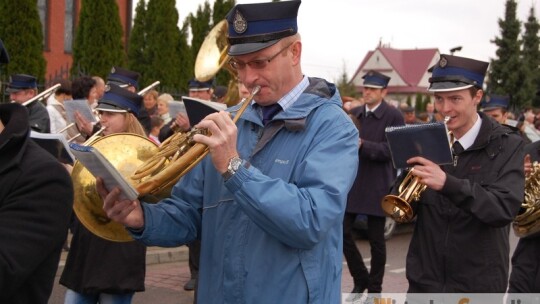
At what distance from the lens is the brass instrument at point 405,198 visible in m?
4.33

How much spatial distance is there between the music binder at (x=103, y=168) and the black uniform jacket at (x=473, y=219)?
2011 millimetres

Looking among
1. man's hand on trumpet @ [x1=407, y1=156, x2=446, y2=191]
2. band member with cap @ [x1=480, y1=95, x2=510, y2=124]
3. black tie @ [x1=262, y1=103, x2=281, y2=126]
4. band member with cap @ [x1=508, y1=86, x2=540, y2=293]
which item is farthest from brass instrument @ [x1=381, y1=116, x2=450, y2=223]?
band member with cap @ [x1=480, y1=95, x2=510, y2=124]

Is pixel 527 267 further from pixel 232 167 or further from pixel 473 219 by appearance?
pixel 232 167

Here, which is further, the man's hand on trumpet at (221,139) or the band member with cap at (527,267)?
the band member with cap at (527,267)

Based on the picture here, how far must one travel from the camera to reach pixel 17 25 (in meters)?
15.9

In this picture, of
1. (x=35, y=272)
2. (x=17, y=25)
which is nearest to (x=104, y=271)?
(x=35, y=272)

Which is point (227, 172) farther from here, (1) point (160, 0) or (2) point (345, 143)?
(1) point (160, 0)

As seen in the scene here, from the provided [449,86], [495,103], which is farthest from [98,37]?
[449,86]

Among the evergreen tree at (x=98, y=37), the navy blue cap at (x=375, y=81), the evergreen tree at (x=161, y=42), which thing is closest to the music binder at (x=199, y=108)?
the navy blue cap at (x=375, y=81)

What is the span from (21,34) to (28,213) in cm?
1440

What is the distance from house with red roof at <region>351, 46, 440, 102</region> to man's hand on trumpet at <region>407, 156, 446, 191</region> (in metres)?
70.7

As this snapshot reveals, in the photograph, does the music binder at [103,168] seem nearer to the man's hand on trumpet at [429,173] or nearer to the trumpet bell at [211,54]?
the man's hand on trumpet at [429,173]

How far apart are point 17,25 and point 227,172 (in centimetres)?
1446

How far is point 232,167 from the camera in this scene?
2623mm
